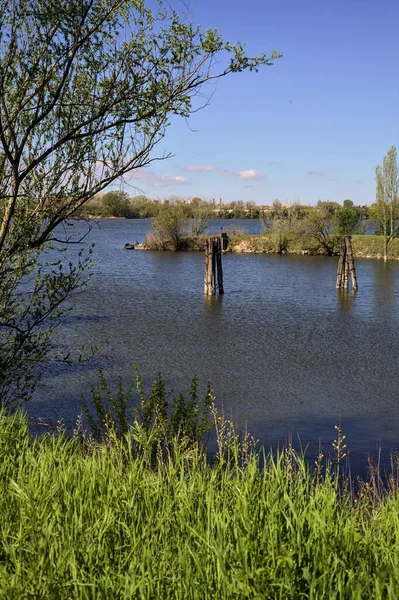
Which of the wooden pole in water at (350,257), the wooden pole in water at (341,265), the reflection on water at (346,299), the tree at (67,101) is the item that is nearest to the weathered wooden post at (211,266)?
the reflection on water at (346,299)

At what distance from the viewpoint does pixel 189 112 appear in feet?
24.6

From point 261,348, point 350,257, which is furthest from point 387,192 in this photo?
point 261,348

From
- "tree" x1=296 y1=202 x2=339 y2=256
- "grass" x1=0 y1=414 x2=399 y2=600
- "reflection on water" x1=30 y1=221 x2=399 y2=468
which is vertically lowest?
"reflection on water" x1=30 y1=221 x2=399 y2=468

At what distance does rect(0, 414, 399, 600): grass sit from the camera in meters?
3.62

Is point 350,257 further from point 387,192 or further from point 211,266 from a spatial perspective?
point 387,192

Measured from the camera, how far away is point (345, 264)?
1323 inches

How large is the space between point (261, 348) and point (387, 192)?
35.5 meters

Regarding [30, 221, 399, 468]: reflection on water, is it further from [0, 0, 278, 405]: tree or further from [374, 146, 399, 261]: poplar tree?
[374, 146, 399, 261]: poplar tree

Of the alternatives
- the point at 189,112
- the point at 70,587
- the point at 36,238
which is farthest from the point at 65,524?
the point at 189,112

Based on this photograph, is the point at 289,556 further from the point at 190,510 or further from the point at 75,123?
the point at 75,123

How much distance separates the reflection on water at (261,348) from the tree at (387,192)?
15122 mm

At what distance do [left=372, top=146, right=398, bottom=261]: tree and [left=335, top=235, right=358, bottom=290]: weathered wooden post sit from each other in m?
17.9

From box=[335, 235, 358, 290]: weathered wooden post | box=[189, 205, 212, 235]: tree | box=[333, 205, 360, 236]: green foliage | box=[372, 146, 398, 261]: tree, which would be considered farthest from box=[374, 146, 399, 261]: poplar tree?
box=[335, 235, 358, 290]: weathered wooden post

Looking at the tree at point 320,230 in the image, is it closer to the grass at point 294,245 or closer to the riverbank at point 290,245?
the riverbank at point 290,245
